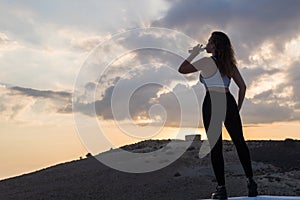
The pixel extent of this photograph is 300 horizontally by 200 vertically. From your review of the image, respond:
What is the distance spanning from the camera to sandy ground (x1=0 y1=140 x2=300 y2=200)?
615 inches

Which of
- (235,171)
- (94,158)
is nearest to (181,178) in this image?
(235,171)

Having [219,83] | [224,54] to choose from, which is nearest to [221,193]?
[219,83]

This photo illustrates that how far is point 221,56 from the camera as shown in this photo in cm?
593

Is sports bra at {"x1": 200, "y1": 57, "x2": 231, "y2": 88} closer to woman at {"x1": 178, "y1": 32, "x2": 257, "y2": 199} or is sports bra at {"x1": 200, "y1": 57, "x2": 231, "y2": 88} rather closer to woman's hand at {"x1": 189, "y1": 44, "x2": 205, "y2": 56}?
woman at {"x1": 178, "y1": 32, "x2": 257, "y2": 199}

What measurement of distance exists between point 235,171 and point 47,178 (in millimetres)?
7202

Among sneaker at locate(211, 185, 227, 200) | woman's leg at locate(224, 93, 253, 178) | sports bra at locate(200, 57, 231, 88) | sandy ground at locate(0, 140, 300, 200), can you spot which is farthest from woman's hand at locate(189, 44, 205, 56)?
sandy ground at locate(0, 140, 300, 200)

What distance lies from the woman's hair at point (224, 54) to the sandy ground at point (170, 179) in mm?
9012

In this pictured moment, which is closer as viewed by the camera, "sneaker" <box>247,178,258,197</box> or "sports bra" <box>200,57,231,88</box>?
"sports bra" <box>200,57,231,88</box>

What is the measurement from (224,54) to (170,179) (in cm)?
1178

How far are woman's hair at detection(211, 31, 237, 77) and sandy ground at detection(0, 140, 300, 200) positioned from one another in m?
9.01

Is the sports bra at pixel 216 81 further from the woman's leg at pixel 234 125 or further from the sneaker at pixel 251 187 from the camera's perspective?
the sneaker at pixel 251 187

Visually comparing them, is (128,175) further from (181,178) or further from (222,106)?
(222,106)

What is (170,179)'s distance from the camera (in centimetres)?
1730

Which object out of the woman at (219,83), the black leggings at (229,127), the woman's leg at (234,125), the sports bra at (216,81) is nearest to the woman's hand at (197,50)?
the woman at (219,83)
